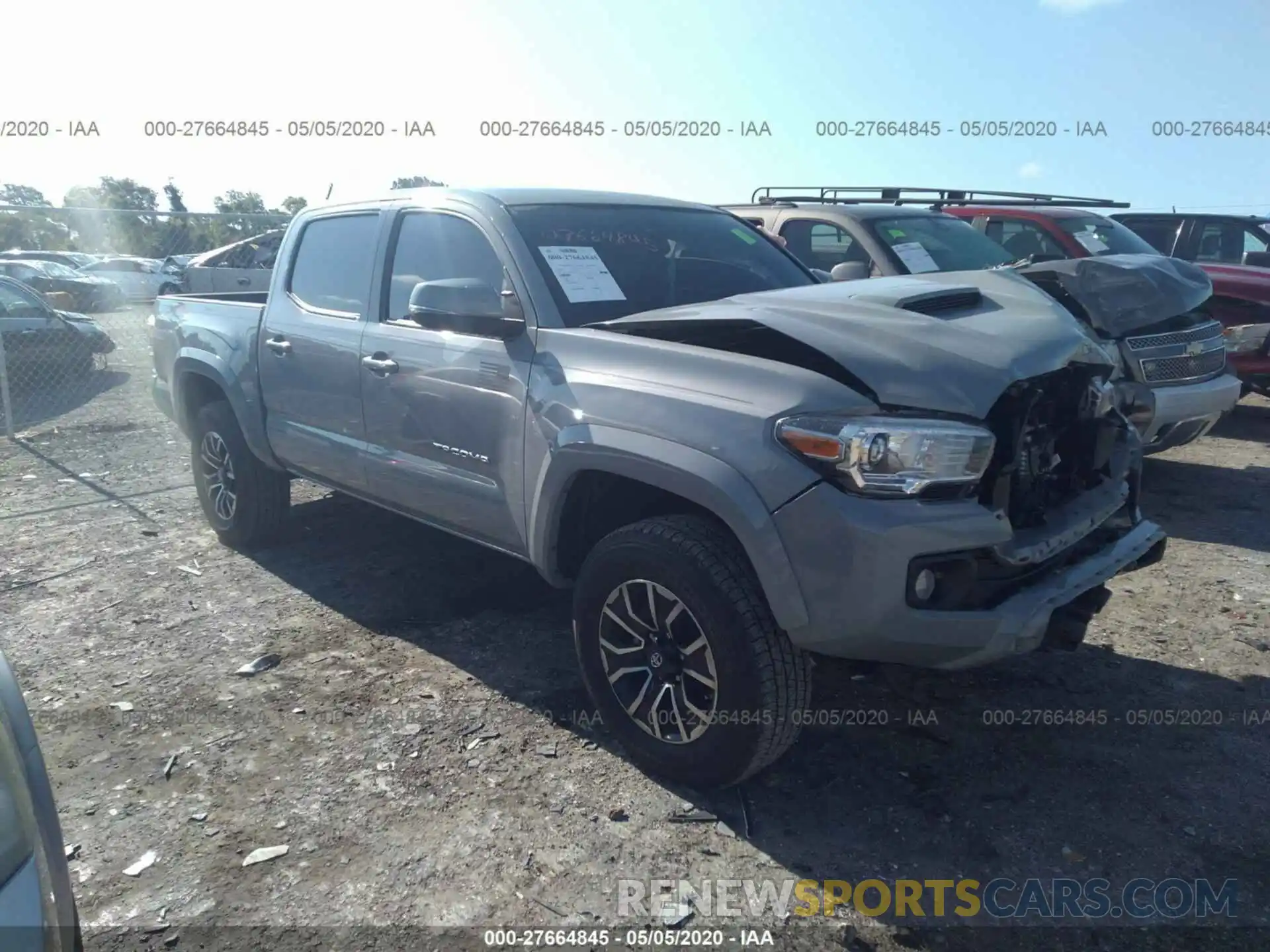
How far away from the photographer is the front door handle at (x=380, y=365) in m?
3.92

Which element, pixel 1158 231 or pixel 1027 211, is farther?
pixel 1158 231

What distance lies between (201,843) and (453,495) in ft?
4.94

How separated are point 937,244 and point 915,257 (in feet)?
1.39

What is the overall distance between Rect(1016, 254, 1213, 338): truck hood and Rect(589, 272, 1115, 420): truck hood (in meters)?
2.24

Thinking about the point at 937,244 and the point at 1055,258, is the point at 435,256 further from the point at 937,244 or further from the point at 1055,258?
the point at 1055,258

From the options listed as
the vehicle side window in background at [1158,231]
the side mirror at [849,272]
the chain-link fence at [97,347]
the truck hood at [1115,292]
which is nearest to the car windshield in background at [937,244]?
the truck hood at [1115,292]

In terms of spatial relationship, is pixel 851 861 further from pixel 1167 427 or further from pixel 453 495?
pixel 1167 427

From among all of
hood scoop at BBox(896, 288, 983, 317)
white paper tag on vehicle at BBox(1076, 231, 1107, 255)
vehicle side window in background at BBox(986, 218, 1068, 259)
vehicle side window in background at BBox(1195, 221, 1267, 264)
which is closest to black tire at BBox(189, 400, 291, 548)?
hood scoop at BBox(896, 288, 983, 317)

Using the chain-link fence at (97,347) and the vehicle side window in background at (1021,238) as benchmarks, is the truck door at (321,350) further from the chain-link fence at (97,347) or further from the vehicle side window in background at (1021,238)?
the vehicle side window in background at (1021,238)

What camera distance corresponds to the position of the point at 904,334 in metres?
2.82

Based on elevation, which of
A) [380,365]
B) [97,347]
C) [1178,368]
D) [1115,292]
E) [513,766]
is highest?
[1115,292]

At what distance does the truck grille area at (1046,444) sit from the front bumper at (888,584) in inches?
9.5

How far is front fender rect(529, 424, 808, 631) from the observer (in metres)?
2.58

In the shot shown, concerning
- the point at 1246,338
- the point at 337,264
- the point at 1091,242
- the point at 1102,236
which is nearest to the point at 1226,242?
the point at 1246,338
